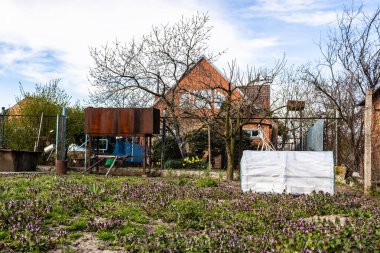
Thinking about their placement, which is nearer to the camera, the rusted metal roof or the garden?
the garden

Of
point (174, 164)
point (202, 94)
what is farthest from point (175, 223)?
point (202, 94)

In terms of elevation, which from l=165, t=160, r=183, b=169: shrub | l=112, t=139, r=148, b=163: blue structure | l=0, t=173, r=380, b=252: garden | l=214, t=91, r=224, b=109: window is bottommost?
l=0, t=173, r=380, b=252: garden

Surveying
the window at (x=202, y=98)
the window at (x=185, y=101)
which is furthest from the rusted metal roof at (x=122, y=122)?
the window at (x=185, y=101)

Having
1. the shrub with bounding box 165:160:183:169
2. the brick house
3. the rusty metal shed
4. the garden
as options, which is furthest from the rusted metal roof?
the garden

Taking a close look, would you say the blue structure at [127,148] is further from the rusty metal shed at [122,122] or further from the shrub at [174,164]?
the rusty metal shed at [122,122]

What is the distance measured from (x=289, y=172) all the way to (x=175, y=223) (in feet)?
16.0

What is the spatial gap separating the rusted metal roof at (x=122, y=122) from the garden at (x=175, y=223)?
268 inches

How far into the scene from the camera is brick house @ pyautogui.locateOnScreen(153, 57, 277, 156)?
1644 cm

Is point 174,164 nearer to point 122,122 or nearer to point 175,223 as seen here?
point 122,122

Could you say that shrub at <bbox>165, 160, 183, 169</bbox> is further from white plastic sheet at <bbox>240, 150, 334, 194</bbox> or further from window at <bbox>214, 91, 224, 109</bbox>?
white plastic sheet at <bbox>240, 150, 334, 194</bbox>

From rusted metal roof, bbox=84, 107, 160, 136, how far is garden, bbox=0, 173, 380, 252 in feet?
22.4

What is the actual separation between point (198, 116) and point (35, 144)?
7.17m

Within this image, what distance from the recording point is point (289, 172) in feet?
35.8

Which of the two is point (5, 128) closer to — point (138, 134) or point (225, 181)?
point (138, 134)
